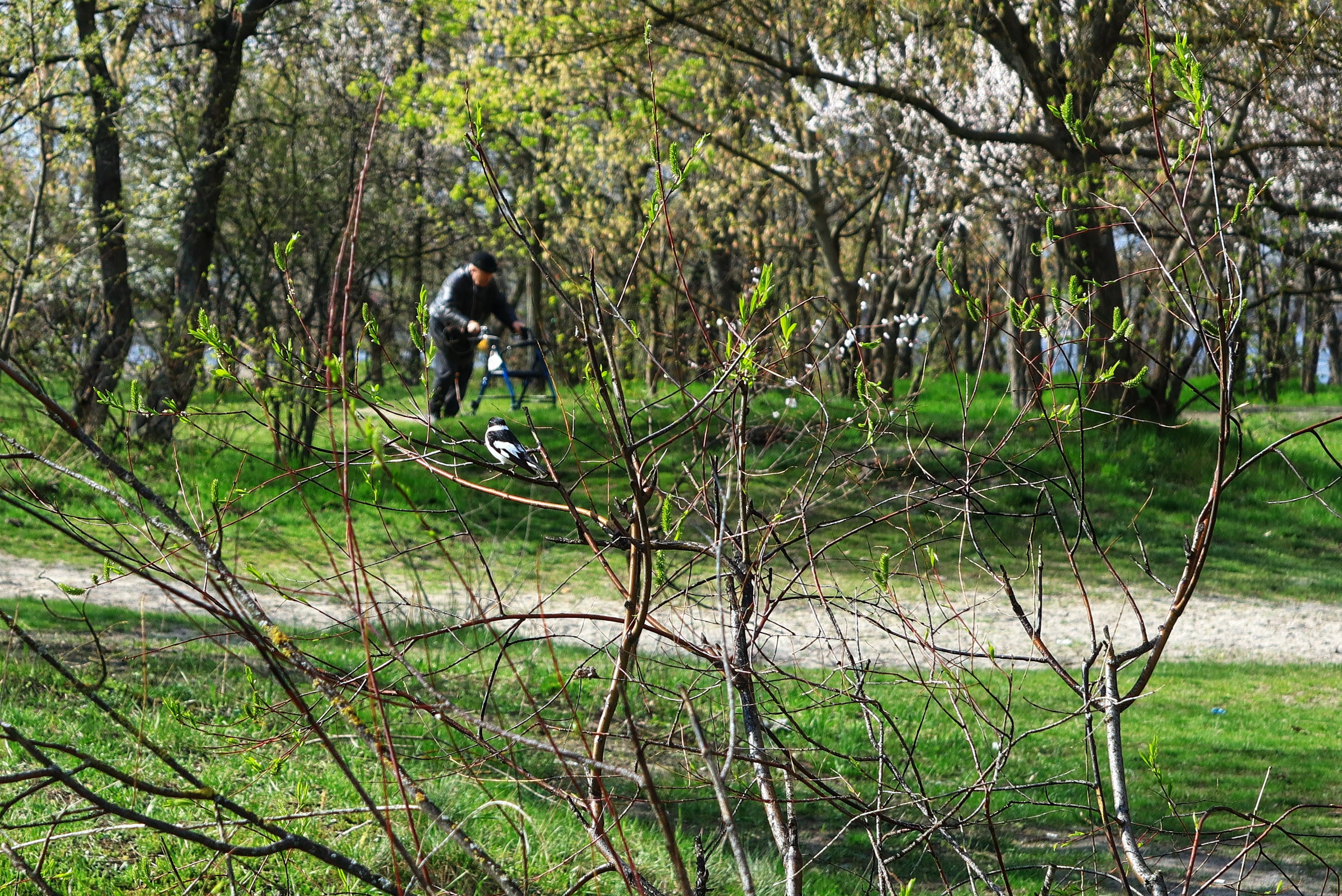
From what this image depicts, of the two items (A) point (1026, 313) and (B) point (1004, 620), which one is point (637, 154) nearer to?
(B) point (1004, 620)

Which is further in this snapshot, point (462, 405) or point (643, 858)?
point (462, 405)

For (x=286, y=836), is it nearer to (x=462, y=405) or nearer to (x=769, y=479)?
(x=769, y=479)

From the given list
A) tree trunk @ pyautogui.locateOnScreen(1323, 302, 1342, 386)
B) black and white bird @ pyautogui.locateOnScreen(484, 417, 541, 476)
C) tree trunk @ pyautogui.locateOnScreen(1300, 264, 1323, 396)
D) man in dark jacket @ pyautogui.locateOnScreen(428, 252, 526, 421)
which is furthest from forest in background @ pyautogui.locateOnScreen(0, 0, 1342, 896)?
tree trunk @ pyautogui.locateOnScreen(1323, 302, 1342, 386)

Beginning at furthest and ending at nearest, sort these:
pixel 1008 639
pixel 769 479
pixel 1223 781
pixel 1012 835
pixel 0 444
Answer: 1. pixel 769 479
2. pixel 1008 639
3. pixel 1223 781
4. pixel 1012 835
5. pixel 0 444

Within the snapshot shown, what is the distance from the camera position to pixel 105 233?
43.0 ft

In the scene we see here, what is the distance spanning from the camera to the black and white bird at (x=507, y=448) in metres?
2.14

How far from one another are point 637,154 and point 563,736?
14.1m

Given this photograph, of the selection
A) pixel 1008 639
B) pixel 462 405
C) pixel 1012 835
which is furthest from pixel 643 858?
pixel 462 405

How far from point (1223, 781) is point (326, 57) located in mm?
15475

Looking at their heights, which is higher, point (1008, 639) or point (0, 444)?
point (0, 444)

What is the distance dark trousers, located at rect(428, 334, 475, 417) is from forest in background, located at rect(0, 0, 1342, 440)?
0.48 metres

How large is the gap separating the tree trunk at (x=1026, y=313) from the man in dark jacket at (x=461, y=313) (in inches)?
212

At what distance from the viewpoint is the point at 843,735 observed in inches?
245

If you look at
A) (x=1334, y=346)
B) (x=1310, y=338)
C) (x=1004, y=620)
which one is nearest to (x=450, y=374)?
(x=1004, y=620)
